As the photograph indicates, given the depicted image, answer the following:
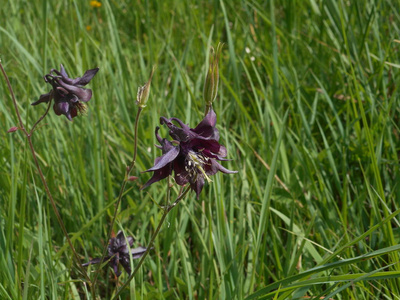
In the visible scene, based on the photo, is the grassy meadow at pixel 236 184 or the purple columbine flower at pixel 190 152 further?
the grassy meadow at pixel 236 184

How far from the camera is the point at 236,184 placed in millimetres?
2717

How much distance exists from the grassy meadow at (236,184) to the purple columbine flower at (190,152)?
18 centimetres

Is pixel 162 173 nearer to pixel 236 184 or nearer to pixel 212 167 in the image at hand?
pixel 212 167

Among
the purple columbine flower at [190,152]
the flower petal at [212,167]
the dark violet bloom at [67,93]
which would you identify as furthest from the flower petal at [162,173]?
the dark violet bloom at [67,93]

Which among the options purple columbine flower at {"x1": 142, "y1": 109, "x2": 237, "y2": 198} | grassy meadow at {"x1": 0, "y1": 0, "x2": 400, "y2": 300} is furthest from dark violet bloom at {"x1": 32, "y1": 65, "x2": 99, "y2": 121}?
purple columbine flower at {"x1": 142, "y1": 109, "x2": 237, "y2": 198}

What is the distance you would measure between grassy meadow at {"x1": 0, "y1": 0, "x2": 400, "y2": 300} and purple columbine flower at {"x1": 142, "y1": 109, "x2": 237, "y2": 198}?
7.0 inches

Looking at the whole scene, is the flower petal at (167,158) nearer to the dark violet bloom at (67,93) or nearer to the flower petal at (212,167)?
the flower petal at (212,167)

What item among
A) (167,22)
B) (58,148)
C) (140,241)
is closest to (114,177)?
(58,148)

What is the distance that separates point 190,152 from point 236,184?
123cm

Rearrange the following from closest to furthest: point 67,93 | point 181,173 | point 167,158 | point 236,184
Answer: point 167,158 < point 181,173 < point 67,93 < point 236,184

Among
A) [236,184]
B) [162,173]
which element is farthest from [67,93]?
[236,184]

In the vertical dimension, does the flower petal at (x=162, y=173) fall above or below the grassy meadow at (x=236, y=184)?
above

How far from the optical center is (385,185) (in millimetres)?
2648

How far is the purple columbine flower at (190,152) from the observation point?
58.2 inches
